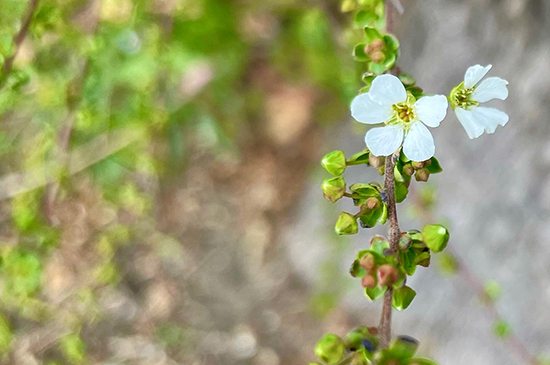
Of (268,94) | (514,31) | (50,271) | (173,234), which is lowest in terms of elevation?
(50,271)

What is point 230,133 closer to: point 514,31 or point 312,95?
point 312,95

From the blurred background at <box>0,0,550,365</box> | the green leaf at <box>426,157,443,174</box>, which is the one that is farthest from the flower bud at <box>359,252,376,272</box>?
the blurred background at <box>0,0,550,365</box>

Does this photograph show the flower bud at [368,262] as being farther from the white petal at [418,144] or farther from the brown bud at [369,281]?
the white petal at [418,144]

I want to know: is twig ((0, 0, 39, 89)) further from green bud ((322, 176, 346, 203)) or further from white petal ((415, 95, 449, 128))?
white petal ((415, 95, 449, 128))

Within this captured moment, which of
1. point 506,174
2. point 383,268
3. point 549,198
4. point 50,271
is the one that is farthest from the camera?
point 50,271

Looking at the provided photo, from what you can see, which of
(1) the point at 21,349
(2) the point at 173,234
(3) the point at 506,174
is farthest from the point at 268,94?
(1) the point at 21,349

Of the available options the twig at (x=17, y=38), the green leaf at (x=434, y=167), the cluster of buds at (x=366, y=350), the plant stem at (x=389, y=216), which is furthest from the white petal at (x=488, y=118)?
the twig at (x=17, y=38)

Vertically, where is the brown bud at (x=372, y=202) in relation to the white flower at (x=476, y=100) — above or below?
below
